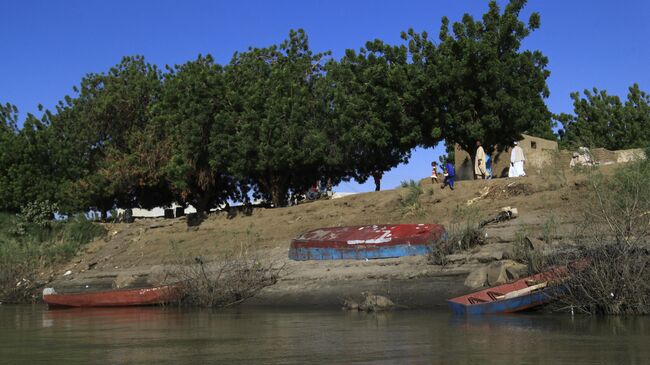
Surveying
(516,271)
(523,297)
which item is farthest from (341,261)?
(523,297)

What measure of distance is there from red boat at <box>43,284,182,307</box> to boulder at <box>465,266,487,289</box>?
8.37 m

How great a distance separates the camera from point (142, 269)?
26.6 meters

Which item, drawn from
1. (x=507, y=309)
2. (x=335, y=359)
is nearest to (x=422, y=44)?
(x=507, y=309)

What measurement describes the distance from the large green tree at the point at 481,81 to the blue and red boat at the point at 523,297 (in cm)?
1444

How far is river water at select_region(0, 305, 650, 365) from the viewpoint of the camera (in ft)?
35.1

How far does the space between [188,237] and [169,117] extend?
592 cm

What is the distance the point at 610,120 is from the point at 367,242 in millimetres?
33615

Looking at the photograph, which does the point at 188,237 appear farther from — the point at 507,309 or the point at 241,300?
the point at 507,309

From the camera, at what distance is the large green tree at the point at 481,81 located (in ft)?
95.9

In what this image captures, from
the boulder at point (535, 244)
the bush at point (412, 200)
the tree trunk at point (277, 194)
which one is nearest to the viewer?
A: the boulder at point (535, 244)

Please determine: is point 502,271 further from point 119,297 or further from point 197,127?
point 197,127

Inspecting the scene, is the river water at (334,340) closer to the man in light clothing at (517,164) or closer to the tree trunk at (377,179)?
the man in light clothing at (517,164)

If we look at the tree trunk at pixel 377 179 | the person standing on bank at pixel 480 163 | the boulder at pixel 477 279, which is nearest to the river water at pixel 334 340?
the boulder at pixel 477 279

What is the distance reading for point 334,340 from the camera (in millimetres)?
12695
